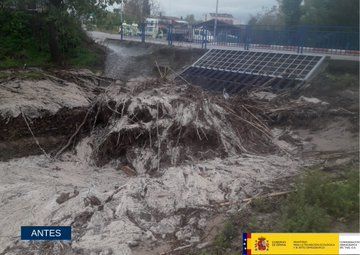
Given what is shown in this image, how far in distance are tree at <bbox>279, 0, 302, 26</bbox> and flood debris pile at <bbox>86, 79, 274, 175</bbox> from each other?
13.4 meters

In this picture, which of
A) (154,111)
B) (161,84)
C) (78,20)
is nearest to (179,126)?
(154,111)

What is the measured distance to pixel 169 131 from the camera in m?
7.86

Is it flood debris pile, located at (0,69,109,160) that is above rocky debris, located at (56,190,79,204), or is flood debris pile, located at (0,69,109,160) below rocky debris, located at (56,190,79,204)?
above

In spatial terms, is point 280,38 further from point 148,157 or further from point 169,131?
point 148,157

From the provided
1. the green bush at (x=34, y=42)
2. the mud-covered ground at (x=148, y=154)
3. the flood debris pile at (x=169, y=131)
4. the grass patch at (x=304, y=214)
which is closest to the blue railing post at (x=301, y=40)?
the mud-covered ground at (x=148, y=154)

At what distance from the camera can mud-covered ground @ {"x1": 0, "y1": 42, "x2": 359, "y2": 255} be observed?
540cm

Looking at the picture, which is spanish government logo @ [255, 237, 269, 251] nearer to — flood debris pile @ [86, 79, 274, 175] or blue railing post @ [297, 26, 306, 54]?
flood debris pile @ [86, 79, 274, 175]

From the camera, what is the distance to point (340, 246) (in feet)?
13.2

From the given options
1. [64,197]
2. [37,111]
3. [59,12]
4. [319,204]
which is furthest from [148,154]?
[59,12]

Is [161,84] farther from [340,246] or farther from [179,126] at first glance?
[340,246]

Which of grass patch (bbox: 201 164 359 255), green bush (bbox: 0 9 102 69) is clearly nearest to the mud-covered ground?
grass patch (bbox: 201 164 359 255)

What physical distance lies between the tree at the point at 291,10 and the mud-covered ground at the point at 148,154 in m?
9.94

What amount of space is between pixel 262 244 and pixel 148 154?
385cm

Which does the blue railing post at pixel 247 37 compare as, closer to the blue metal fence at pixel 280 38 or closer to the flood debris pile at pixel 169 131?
the blue metal fence at pixel 280 38
